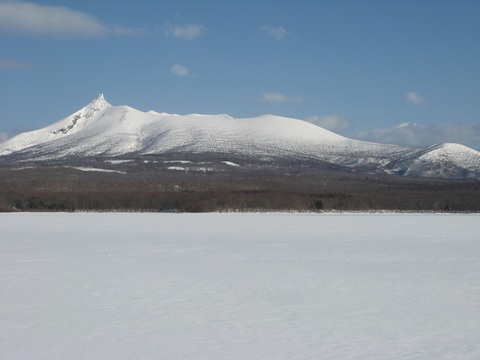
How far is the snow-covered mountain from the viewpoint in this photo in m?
128

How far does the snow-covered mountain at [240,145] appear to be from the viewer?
12756cm
